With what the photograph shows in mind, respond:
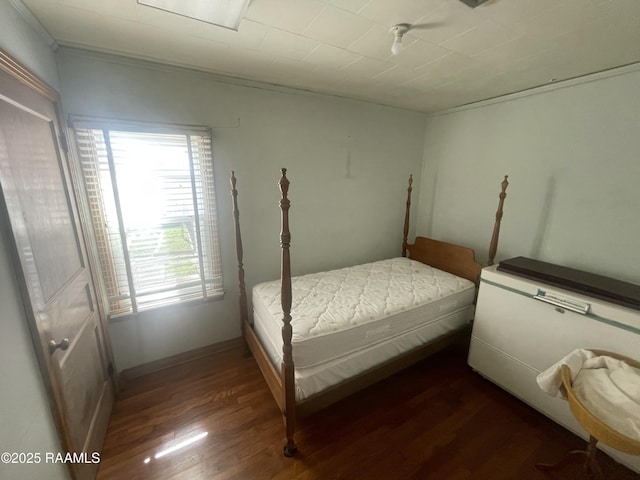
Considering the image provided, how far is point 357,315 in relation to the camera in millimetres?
1738

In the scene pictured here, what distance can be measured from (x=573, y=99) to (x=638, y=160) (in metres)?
0.67

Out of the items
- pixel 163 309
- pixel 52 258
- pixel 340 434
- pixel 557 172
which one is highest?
pixel 557 172

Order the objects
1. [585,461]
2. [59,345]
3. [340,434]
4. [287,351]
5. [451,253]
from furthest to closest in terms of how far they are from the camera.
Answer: [451,253] < [340,434] < [287,351] < [585,461] < [59,345]

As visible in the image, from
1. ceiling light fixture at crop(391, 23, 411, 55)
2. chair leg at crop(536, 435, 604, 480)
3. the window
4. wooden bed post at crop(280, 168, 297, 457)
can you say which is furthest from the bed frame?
ceiling light fixture at crop(391, 23, 411, 55)

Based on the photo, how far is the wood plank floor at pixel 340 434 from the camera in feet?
4.61

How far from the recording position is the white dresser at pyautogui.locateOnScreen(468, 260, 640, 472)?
4.56 feet

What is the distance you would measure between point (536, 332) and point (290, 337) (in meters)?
1.74

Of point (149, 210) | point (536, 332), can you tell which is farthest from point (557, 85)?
point (149, 210)

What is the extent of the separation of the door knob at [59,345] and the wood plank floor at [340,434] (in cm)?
84

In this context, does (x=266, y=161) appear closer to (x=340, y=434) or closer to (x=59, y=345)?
(x=59, y=345)

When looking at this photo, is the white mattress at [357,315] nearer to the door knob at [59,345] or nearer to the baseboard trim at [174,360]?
the baseboard trim at [174,360]

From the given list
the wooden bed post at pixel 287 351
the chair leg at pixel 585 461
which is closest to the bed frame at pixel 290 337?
the wooden bed post at pixel 287 351

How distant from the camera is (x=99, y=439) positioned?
4.84ft

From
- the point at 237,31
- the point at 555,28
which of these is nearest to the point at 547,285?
the point at 555,28
